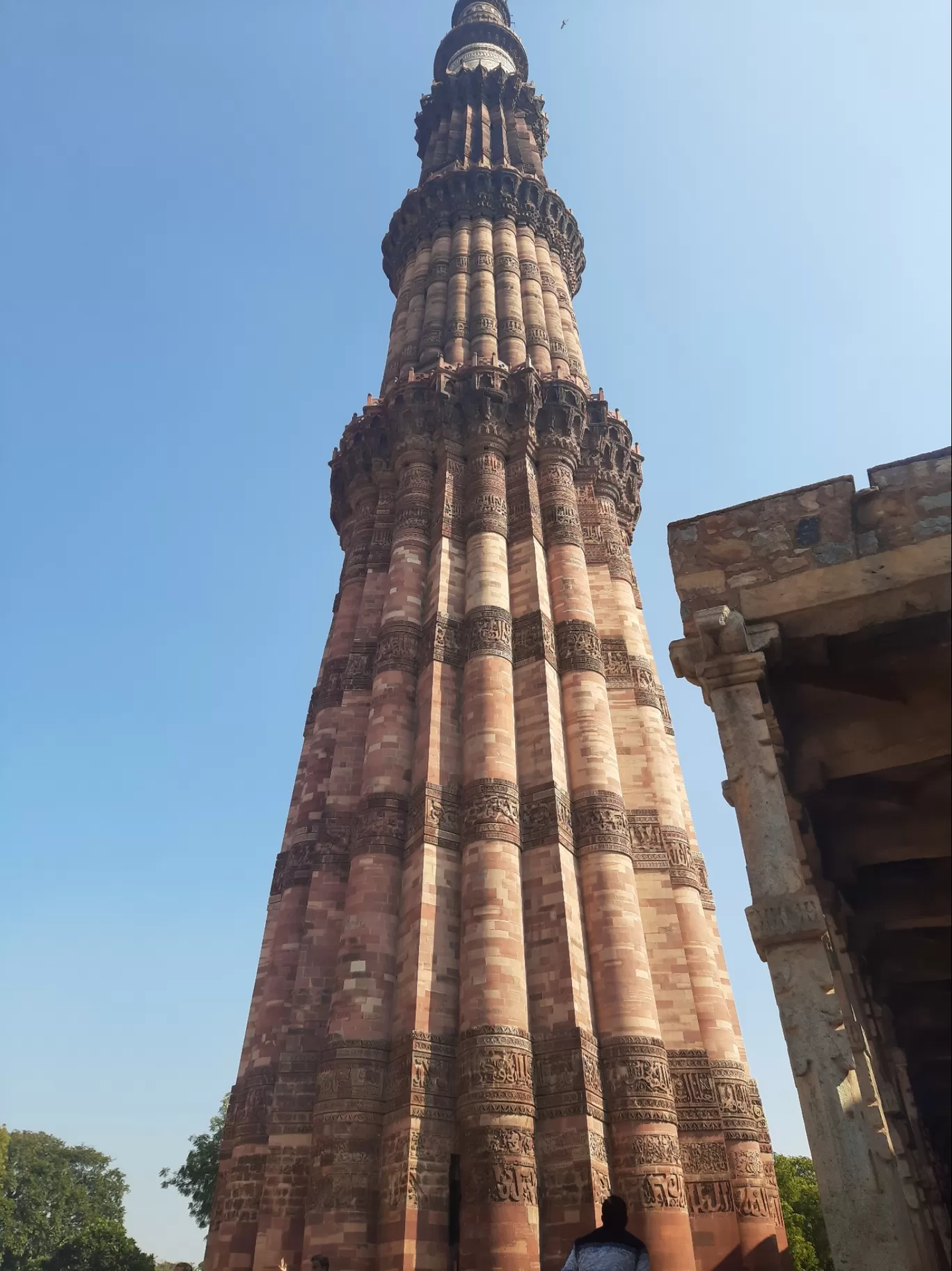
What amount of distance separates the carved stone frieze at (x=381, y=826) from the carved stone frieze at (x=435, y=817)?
0.12 m

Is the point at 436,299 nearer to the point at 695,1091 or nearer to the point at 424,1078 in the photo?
the point at 424,1078

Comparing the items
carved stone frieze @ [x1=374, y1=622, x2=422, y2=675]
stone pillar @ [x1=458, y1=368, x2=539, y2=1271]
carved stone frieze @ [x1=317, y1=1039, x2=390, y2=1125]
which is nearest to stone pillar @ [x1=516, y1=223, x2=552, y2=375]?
stone pillar @ [x1=458, y1=368, x2=539, y2=1271]

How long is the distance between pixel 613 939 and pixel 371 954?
129 inches

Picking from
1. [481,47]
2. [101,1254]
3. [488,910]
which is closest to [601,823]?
[488,910]

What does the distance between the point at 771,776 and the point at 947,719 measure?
136cm

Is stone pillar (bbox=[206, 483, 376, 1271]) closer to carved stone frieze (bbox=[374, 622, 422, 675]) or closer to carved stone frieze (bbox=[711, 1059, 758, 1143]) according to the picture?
carved stone frieze (bbox=[374, 622, 422, 675])

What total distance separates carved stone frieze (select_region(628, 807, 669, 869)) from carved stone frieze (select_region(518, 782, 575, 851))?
1.25 m

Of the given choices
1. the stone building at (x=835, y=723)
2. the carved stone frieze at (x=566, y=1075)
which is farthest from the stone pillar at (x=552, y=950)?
the stone building at (x=835, y=723)

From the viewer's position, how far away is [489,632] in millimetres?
15195

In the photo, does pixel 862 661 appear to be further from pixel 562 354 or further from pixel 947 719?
pixel 562 354

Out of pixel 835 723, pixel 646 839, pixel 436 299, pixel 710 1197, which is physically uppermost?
pixel 436 299

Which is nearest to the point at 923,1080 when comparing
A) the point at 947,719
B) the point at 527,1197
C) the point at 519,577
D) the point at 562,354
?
the point at 527,1197

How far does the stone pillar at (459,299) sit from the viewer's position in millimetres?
21672

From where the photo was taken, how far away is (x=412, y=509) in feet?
58.9
